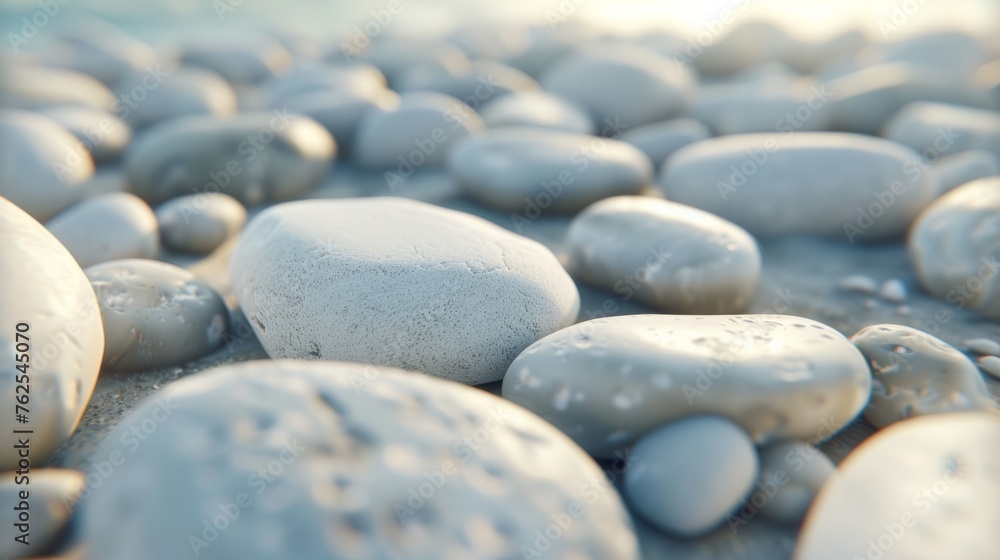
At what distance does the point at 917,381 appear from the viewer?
1.22 m

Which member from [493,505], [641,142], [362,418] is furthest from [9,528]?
[641,142]

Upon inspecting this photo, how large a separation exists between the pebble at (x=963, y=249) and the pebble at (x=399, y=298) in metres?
0.98

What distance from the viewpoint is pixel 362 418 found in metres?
0.86

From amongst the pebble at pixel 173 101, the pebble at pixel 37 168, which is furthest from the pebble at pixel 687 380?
the pebble at pixel 173 101

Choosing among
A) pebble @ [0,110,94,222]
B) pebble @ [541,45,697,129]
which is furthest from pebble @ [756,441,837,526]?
pebble @ [541,45,697,129]

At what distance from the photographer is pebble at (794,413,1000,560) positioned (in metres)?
0.82

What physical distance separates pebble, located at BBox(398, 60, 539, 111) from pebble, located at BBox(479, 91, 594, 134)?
1.05 ft

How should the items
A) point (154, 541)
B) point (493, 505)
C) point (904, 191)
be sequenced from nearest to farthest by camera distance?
point (154, 541), point (493, 505), point (904, 191)

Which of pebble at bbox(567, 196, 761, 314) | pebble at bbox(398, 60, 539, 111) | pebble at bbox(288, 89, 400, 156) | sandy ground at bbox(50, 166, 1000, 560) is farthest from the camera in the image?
pebble at bbox(398, 60, 539, 111)

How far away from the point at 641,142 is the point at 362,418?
7.43ft

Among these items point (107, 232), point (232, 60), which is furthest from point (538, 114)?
point (232, 60)

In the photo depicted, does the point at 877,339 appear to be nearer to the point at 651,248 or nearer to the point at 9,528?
the point at 651,248

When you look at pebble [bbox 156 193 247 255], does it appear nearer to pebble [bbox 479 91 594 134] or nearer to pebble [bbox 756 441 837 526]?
pebble [bbox 479 91 594 134]

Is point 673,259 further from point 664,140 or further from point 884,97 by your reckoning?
point 884,97
